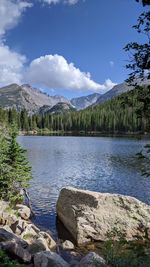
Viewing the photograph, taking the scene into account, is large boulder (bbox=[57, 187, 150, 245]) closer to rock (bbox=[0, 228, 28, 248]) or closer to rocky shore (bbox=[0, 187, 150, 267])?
rocky shore (bbox=[0, 187, 150, 267])

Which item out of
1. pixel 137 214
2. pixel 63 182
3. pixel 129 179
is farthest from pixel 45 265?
pixel 129 179

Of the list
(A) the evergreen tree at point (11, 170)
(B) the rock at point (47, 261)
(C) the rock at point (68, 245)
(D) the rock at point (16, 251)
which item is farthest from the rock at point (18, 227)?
(B) the rock at point (47, 261)

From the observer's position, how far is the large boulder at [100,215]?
22.9m

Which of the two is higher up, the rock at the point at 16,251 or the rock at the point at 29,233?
the rock at the point at 16,251

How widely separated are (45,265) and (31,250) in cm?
317

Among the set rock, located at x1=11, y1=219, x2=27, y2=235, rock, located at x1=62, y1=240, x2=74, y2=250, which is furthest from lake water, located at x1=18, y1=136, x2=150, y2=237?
rock, located at x1=62, y1=240, x2=74, y2=250

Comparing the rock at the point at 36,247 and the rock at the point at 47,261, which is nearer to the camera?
the rock at the point at 47,261

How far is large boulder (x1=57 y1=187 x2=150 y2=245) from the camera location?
22859mm

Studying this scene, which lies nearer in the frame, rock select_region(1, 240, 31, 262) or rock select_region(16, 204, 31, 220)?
rock select_region(1, 240, 31, 262)

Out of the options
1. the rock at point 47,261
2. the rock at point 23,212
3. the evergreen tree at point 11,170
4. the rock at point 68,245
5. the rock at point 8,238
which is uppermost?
the evergreen tree at point 11,170

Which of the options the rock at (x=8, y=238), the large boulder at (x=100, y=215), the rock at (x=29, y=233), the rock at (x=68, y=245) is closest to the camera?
the rock at (x=8, y=238)

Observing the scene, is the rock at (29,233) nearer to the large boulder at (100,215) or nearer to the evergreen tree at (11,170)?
the large boulder at (100,215)

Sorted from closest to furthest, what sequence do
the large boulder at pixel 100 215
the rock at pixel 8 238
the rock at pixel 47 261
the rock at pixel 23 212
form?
the rock at pixel 47 261
the rock at pixel 8 238
the large boulder at pixel 100 215
the rock at pixel 23 212

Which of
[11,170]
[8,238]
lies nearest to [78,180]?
[11,170]
